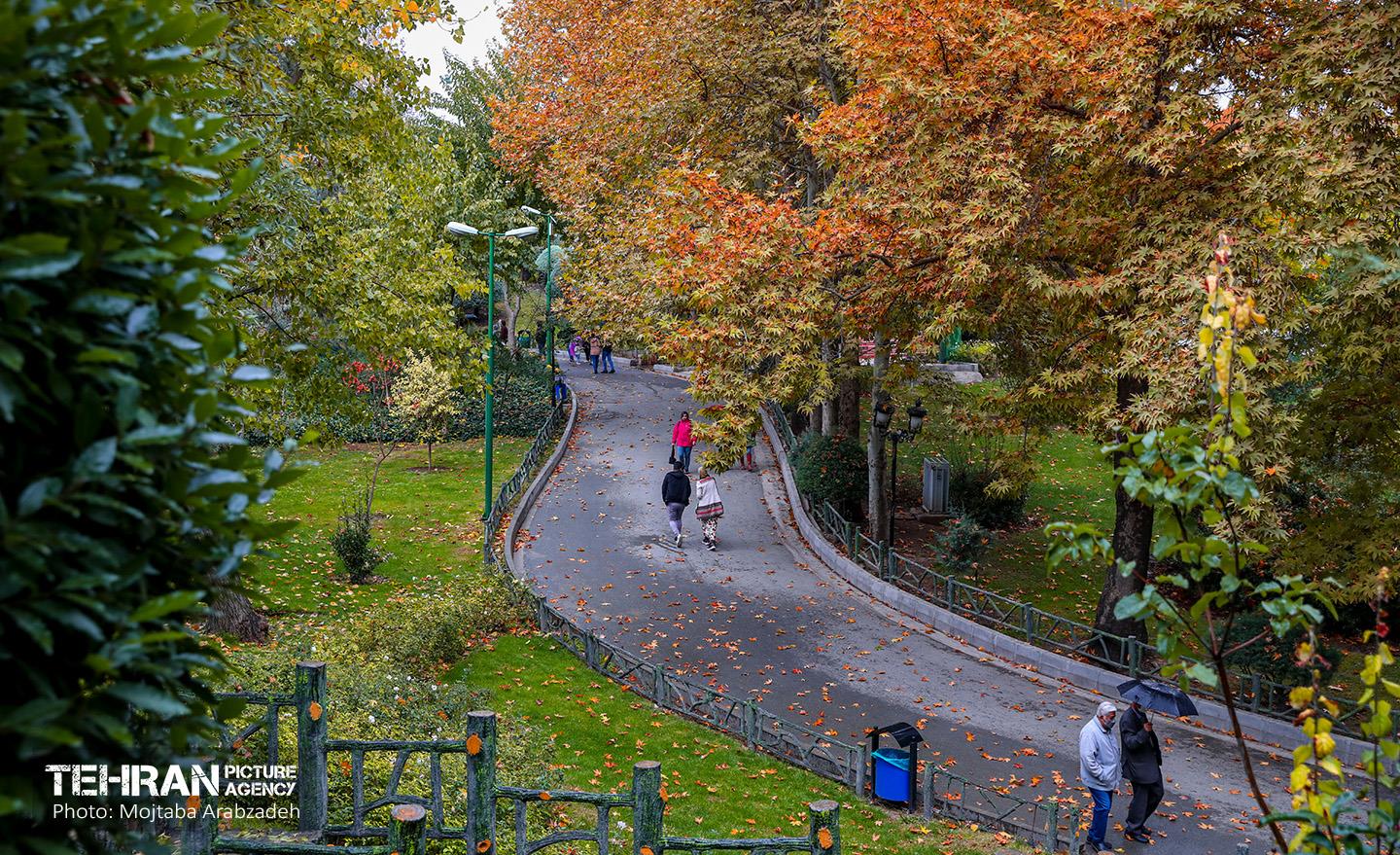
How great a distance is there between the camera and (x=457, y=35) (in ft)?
42.4

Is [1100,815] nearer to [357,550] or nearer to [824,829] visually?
[824,829]

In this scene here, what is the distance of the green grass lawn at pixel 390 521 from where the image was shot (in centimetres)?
1868

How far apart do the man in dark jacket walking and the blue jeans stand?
40 cm

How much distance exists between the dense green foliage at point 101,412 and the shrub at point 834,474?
2047cm

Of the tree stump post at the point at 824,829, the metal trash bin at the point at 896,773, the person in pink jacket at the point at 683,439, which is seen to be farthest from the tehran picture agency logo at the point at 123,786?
the person in pink jacket at the point at 683,439

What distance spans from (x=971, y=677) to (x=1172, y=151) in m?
7.85

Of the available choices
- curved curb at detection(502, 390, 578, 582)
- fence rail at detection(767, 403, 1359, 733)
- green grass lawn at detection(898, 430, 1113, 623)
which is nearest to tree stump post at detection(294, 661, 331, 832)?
fence rail at detection(767, 403, 1359, 733)

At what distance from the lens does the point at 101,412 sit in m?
2.28

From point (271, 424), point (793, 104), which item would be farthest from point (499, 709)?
point (793, 104)

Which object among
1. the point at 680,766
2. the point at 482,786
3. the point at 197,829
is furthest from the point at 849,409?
the point at 197,829

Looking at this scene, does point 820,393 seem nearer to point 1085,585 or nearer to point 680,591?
point 680,591

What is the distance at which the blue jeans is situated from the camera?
10461 mm

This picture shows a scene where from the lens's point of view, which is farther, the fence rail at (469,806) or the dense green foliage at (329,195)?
the dense green foliage at (329,195)

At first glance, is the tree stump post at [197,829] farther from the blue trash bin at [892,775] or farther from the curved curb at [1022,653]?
the curved curb at [1022,653]
